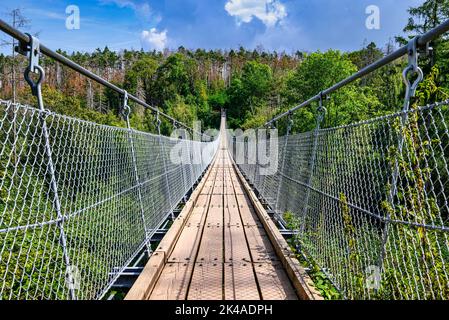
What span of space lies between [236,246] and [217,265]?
54cm

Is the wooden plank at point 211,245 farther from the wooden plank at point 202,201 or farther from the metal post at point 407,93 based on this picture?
the metal post at point 407,93

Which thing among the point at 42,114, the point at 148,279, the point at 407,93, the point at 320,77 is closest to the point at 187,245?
the point at 148,279

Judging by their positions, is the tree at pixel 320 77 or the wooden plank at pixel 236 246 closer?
the wooden plank at pixel 236 246

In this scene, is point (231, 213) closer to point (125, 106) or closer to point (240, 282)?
point (240, 282)

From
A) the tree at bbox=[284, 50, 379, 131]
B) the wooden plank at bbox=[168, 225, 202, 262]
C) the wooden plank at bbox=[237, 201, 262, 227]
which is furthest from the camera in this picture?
the tree at bbox=[284, 50, 379, 131]

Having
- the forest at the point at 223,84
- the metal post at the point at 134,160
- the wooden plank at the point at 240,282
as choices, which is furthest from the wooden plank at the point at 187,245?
the forest at the point at 223,84

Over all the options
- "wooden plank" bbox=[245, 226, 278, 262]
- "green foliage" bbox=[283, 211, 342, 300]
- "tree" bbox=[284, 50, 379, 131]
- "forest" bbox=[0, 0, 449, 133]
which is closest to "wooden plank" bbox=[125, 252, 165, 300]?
"wooden plank" bbox=[245, 226, 278, 262]

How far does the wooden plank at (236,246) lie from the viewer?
3.03 meters

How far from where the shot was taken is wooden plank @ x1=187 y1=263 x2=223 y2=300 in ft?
7.67

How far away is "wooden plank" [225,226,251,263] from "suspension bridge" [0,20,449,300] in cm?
3

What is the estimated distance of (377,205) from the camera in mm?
1695

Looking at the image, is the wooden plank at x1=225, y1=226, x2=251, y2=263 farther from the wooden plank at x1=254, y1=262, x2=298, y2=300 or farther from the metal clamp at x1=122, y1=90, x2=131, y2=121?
the metal clamp at x1=122, y1=90, x2=131, y2=121

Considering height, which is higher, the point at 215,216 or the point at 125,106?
the point at 125,106

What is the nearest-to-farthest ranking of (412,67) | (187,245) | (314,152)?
(412,67), (314,152), (187,245)
